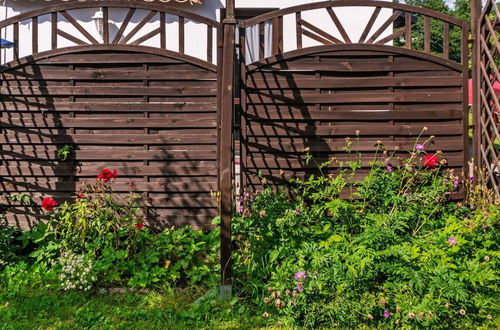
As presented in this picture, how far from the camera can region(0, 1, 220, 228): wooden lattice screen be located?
4773 millimetres

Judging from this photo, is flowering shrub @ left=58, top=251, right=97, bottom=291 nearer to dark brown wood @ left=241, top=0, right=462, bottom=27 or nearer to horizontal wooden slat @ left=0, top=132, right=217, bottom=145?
horizontal wooden slat @ left=0, top=132, right=217, bottom=145

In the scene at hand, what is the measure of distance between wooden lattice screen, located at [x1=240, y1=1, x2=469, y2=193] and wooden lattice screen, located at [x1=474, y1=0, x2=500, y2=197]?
0.13m

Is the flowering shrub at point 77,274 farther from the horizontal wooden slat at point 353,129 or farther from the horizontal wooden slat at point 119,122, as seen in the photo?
the horizontal wooden slat at point 353,129

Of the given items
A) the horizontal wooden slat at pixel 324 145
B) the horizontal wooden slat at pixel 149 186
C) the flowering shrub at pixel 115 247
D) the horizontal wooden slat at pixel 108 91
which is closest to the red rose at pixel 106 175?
the flowering shrub at pixel 115 247

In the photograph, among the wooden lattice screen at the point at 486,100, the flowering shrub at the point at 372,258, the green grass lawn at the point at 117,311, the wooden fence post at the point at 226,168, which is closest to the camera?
the flowering shrub at the point at 372,258

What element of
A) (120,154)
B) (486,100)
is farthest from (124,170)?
(486,100)

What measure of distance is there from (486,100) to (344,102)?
1.34 meters

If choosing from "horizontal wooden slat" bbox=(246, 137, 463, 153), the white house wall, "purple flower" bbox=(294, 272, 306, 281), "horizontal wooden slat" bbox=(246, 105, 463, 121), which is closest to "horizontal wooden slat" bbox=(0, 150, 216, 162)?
"horizontal wooden slat" bbox=(246, 137, 463, 153)

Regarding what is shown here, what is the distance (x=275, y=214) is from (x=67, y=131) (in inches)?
89.6

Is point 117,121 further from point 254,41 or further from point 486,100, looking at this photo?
point 254,41

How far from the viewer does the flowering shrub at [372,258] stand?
3.44 m

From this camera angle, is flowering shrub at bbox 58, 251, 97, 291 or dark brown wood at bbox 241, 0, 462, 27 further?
dark brown wood at bbox 241, 0, 462, 27

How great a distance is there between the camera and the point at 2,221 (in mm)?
4762

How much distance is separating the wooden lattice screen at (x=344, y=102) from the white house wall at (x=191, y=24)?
144 inches
